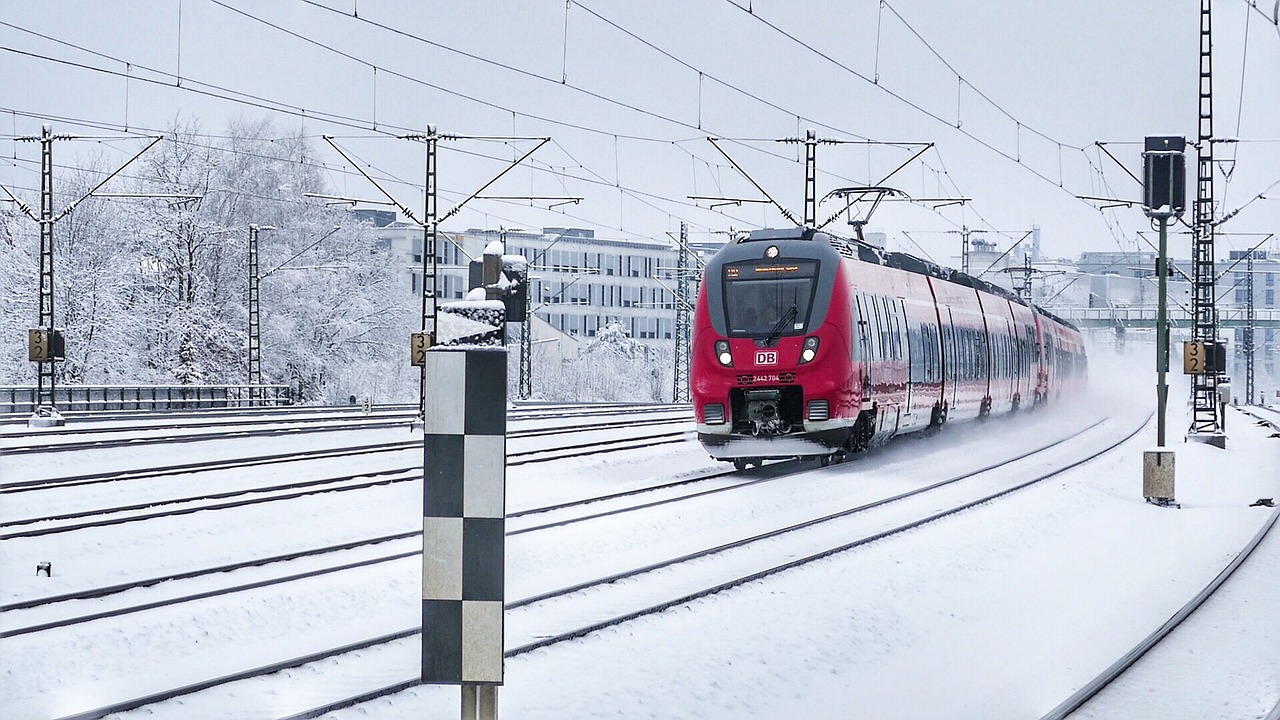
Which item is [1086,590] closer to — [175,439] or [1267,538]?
[1267,538]

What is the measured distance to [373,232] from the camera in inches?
2361

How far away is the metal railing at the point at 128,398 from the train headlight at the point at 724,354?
20.9m

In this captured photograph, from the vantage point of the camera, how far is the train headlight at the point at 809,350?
761 inches

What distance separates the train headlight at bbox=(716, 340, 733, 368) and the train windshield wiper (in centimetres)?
54

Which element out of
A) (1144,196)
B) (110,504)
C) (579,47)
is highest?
(579,47)

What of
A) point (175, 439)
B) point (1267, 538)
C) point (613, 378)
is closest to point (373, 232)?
point (613, 378)

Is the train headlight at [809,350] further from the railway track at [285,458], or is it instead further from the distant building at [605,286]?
the distant building at [605,286]

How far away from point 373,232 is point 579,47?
37.3 metres

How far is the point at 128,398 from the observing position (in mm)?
43656

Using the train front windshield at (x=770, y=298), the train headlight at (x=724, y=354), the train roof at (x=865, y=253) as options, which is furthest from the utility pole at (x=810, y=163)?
the train headlight at (x=724, y=354)

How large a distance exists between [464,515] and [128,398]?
4134 cm

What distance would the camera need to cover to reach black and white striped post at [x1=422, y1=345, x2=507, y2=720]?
4.89 metres

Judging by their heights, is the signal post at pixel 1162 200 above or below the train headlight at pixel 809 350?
above

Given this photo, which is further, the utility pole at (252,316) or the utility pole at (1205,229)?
the utility pole at (252,316)
